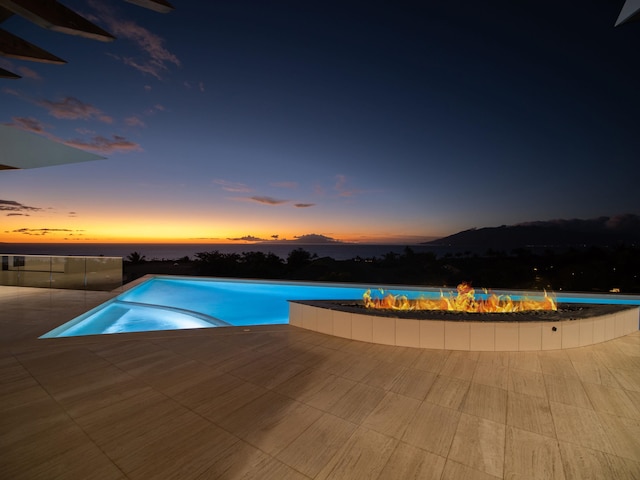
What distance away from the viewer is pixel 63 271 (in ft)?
24.2

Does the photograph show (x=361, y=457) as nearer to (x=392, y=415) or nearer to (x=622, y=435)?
(x=392, y=415)

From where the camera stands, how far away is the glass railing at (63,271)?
7.32 metres

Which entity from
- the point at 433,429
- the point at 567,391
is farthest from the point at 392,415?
the point at 567,391

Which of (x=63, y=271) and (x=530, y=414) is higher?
(x=63, y=271)

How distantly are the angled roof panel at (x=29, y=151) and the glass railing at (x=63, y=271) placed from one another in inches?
139

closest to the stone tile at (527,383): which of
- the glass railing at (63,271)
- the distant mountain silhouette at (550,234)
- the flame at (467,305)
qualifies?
the flame at (467,305)

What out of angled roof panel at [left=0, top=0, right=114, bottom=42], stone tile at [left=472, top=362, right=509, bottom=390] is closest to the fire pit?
stone tile at [left=472, top=362, right=509, bottom=390]

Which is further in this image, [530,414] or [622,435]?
[530,414]

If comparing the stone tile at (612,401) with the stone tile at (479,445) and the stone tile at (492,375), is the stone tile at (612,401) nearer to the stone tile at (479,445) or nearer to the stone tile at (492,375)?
the stone tile at (492,375)

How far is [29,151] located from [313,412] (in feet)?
17.8

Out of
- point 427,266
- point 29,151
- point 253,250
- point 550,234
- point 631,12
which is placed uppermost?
point 631,12

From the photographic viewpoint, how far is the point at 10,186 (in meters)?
11.9

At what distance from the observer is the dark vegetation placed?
1290cm

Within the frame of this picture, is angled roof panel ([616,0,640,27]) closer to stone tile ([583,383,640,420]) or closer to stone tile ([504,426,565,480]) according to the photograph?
stone tile ([583,383,640,420])
